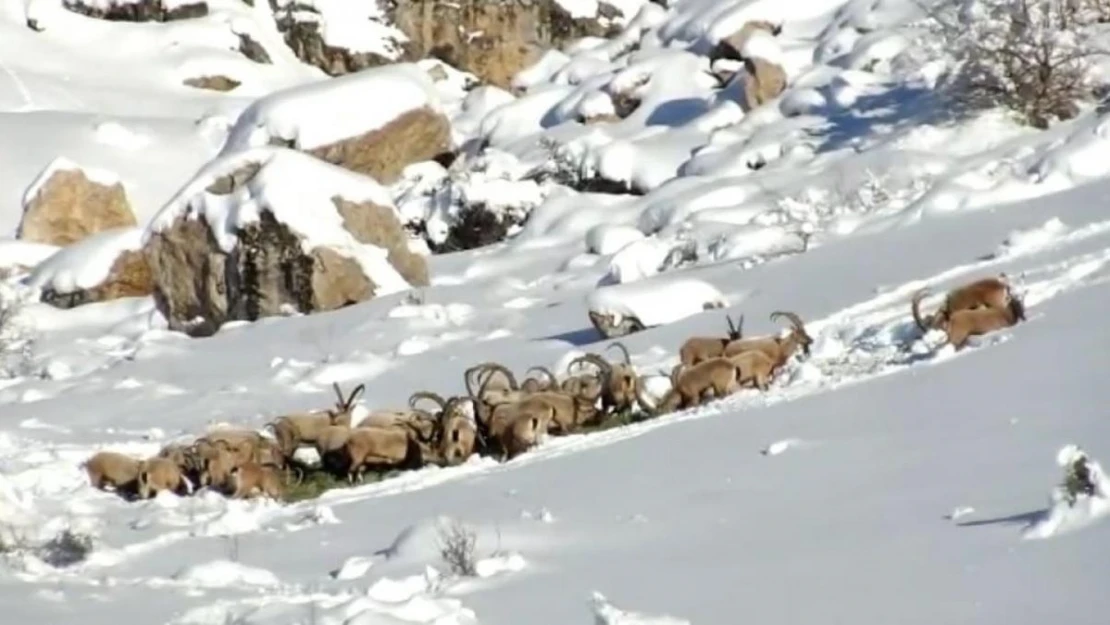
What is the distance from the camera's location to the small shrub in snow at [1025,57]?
27531 mm

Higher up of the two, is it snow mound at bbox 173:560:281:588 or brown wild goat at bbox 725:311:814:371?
brown wild goat at bbox 725:311:814:371

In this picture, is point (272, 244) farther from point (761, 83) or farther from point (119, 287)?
point (761, 83)

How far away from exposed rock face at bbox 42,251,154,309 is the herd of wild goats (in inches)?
610

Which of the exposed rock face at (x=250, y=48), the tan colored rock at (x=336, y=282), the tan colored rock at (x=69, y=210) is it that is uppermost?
the exposed rock face at (x=250, y=48)

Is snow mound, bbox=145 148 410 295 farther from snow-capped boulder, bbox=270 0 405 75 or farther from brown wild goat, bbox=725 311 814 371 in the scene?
snow-capped boulder, bbox=270 0 405 75

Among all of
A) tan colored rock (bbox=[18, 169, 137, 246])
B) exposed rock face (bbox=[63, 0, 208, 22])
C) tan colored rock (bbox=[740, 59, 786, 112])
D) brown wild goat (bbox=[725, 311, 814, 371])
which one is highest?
exposed rock face (bbox=[63, 0, 208, 22])

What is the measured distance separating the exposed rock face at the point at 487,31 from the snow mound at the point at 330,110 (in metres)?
12.6

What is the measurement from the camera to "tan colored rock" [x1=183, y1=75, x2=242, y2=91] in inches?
1804

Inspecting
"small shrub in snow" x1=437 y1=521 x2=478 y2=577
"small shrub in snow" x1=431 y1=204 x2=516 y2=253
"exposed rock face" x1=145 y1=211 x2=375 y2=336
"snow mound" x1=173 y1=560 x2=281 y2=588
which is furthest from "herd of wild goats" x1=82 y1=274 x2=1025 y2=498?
"small shrub in snow" x1=431 y1=204 x2=516 y2=253

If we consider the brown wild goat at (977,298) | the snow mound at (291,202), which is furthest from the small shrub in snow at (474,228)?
the brown wild goat at (977,298)

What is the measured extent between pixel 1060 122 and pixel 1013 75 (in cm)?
147

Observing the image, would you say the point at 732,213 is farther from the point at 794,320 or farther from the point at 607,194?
the point at 794,320

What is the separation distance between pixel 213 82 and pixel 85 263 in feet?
52.5

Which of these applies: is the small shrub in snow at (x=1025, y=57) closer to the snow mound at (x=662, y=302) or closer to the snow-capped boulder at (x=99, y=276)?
the snow mound at (x=662, y=302)
